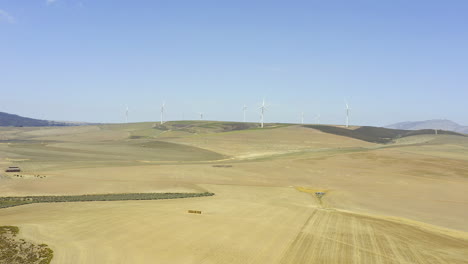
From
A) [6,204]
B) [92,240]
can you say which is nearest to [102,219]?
[92,240]

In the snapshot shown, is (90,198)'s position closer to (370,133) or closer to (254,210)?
(254,210)

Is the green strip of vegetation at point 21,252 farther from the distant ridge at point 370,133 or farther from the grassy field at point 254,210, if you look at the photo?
the distant ridge at point 370,133

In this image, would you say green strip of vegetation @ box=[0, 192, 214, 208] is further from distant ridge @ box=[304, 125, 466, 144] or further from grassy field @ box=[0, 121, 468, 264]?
distant ridge @ box=[304, 125, 466, 144]

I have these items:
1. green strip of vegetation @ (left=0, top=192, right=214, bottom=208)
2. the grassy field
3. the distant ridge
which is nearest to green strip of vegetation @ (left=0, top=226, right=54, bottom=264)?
the grassy field

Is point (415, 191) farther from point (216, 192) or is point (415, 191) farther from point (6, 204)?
point (6, 204)

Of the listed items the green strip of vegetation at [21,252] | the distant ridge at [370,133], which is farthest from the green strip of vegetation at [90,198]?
the distant ridge at [370,133]
